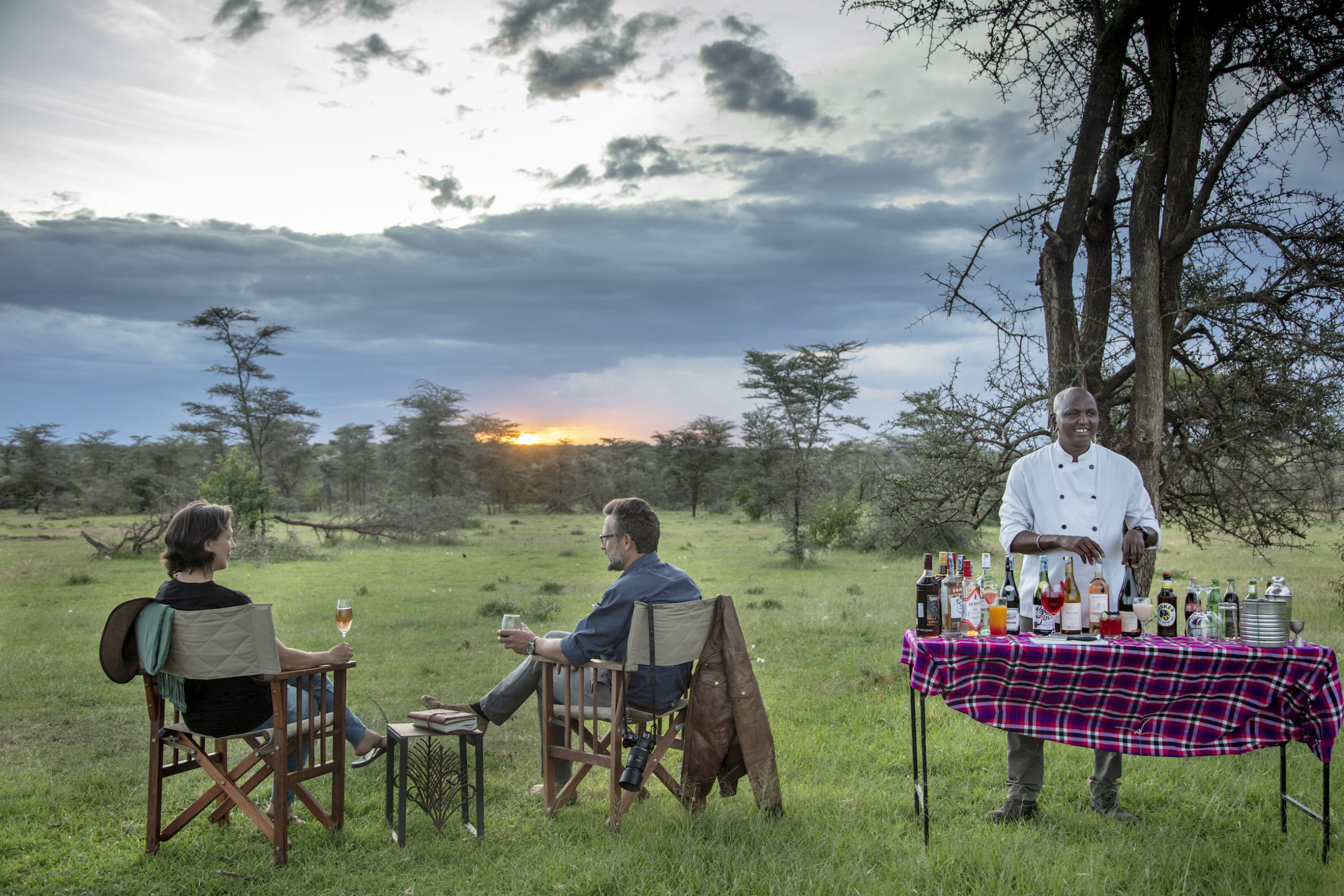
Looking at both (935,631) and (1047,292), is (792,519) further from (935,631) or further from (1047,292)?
(935,631)

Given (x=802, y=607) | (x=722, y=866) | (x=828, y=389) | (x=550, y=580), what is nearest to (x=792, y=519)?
(x=550, y=580)

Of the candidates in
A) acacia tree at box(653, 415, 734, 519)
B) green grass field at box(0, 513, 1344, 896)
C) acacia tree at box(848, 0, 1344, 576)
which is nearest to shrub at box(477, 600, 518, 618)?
green grass field at box(0, 513, 1344, 896)

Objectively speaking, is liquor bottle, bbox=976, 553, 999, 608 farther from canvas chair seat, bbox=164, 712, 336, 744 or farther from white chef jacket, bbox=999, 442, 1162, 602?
canvas chair seat, bbox=164, 712, 336, 744

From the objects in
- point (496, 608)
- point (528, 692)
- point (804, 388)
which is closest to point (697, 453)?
point (804, 388)

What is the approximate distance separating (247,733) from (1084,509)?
3.96 m

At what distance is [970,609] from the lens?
363cm

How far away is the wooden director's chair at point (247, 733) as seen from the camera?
343 cm

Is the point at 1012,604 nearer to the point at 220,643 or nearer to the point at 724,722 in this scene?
the point at 724,722

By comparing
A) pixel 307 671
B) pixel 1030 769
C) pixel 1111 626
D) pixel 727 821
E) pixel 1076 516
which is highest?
pixel 1076 516

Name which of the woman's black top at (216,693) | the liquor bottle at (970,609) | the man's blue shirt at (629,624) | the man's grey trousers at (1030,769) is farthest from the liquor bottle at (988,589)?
the woman's black top at (216,693)

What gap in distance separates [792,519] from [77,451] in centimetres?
3516

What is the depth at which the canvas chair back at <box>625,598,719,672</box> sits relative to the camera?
12.1ft

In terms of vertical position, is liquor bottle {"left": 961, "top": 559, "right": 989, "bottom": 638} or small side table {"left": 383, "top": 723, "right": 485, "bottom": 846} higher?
liquor bottle {"left": 961, "top": 559, "right": 989, "bottom": 638}

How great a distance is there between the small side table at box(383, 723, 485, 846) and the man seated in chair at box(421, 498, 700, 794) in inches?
7.3
